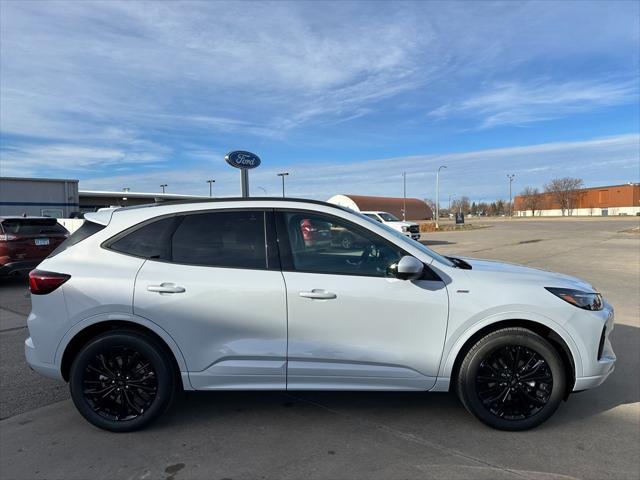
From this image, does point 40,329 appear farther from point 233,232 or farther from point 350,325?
point 350,325

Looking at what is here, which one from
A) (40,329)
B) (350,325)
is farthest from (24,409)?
(350,325)

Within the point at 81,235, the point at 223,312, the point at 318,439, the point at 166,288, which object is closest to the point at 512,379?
the point at 318,439

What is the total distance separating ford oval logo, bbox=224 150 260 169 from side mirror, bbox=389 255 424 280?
6.69m

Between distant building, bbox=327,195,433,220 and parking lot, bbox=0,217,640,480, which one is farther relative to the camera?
distant building, bbox=327,195,433,220

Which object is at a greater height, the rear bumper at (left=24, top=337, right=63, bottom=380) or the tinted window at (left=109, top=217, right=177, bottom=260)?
the tinted window at (left=109, top=217, right=177, bottom=260)

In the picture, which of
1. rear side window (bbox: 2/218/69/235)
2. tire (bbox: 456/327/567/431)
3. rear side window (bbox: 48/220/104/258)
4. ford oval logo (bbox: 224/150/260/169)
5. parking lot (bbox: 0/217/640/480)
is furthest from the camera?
rear side window (bbox: 2/218/69/235)

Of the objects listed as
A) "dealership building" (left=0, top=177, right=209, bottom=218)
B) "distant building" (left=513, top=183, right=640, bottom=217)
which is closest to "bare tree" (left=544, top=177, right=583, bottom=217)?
"distant building" (left=513, top=183, right=640, bottom=217)

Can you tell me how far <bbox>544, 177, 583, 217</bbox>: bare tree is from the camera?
122 m

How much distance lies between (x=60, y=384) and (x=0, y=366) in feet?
3.35

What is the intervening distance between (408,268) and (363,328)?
Result: 1.83 ft

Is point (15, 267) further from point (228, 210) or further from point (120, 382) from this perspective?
point (228, 210)

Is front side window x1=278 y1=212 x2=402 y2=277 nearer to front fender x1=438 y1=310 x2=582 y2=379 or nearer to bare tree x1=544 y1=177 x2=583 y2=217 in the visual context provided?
front fender x1=438 y1=310 x2=582 y2=379

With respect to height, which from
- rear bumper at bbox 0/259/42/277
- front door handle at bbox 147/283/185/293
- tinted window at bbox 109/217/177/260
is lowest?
rear bumper at bbox 0/259/42/277

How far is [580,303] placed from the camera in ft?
11.5
